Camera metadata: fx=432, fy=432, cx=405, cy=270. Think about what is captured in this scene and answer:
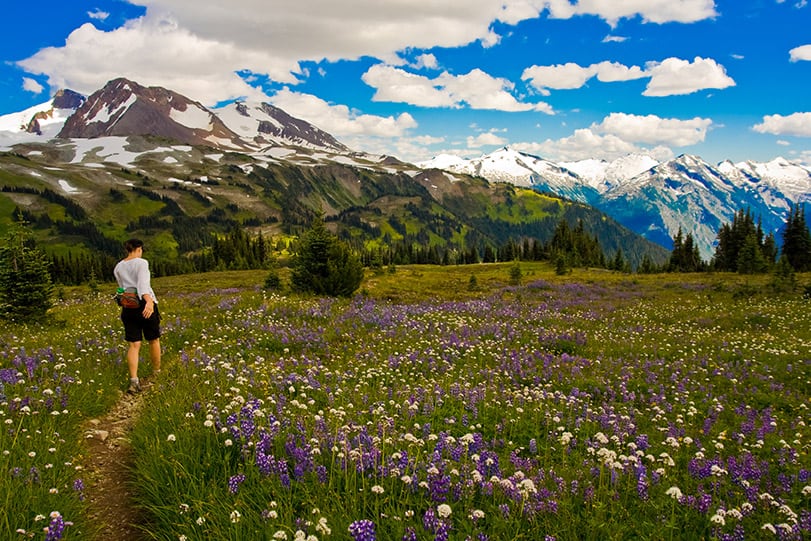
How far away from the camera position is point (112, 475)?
20.6 feet

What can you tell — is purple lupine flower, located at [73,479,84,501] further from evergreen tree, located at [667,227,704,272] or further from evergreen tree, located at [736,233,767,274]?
evergreen tree, located at [667,227,704,272]

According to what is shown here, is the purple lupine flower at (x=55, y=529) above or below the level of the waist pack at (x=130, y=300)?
below

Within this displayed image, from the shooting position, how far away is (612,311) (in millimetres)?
26141

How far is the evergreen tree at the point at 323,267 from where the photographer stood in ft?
95.2

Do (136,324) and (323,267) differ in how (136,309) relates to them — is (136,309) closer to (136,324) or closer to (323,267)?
(136,324)

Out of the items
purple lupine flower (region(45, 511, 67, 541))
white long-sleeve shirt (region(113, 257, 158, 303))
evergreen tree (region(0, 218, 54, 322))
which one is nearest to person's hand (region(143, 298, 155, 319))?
white long-sleeve shirt (region(113, 257, 158, 303))

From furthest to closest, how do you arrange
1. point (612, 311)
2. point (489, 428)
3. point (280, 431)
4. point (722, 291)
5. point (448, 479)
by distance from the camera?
point (722, 291)
point (612, 311)
point (489, 428)
point (280, 431)
point (448, 479)

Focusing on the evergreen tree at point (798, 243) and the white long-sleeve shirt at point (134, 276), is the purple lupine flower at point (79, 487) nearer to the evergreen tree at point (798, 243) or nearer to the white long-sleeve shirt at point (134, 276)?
the white long-sleeve shirt at point (134, 276)

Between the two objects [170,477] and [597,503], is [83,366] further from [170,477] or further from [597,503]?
[597,503]

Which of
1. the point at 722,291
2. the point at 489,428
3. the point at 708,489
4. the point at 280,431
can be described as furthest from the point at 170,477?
the point at 722,291

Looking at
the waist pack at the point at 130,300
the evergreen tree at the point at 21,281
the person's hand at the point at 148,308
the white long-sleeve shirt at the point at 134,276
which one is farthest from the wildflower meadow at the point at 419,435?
the evergreen tree at the point at 21,281

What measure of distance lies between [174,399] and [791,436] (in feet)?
36.7

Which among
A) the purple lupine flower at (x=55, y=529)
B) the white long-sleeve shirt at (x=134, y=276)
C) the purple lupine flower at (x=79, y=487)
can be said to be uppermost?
the white long-sleeve shirt at (x=134, y=276)

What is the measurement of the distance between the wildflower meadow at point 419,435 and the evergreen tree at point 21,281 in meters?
2.86
